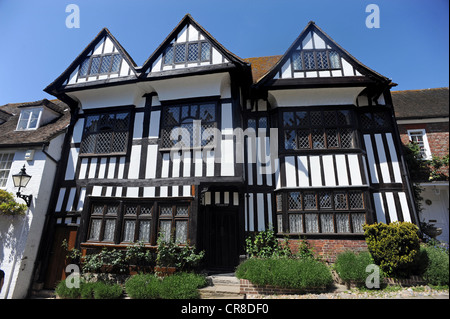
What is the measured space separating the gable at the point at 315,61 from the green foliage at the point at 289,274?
6352 millimetres

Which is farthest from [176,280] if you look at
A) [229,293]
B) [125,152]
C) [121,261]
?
[125,152]

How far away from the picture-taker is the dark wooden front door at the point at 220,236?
8.71m

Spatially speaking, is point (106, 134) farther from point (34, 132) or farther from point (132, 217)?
point (132, 217)

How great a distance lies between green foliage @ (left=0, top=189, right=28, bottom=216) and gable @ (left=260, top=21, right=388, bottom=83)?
9849mm

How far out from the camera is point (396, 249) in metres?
6.41

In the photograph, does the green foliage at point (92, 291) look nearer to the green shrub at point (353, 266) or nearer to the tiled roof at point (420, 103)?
the green shrub at point (353, 266)

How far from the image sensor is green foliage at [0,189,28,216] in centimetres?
809

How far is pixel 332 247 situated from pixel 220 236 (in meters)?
3.90

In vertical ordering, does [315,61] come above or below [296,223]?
above

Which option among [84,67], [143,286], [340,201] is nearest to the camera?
[143,286]

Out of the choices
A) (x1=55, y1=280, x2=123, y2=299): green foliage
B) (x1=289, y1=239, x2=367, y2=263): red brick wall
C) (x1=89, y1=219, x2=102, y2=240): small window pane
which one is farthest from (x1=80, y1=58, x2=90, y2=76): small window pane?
(x1=289, y1=239, x2=367, y2=263): red brick wall

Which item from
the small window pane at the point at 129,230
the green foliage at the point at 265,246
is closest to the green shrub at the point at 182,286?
the green foliage at the point at 265,246

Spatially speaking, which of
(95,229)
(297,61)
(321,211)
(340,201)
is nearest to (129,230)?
(95,229)

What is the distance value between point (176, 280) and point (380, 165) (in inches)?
323
